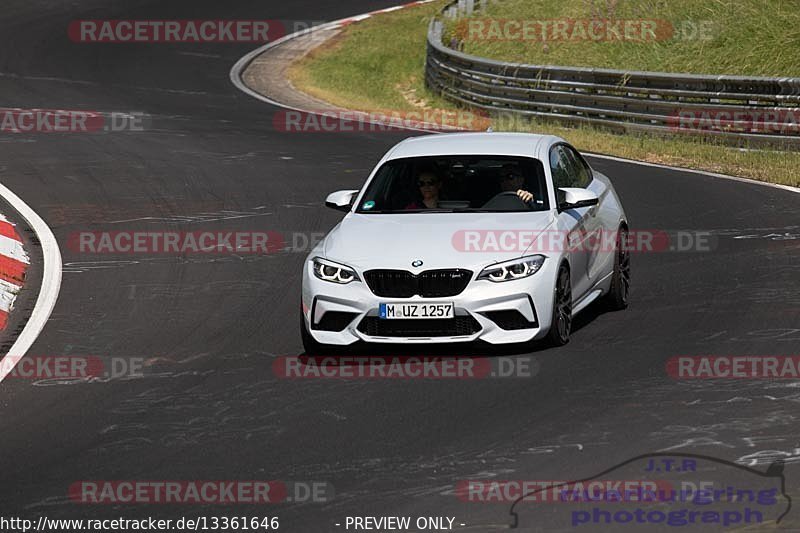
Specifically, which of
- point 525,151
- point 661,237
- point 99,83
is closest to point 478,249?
point 525,151

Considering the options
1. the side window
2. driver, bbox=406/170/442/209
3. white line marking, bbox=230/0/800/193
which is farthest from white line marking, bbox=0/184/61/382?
white line marking, bbox=230/0/800/193

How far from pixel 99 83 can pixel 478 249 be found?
2385cm

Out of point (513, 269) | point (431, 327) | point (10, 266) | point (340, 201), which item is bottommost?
point (10, 266)

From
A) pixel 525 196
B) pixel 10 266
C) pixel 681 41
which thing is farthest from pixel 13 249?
pixel 681 41

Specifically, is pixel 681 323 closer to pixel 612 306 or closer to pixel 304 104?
pixel 612 306

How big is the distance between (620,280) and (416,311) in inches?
96.7

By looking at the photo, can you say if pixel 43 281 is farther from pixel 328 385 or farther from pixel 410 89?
pixel 410 89

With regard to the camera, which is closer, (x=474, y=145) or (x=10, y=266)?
(x=474, y=145)

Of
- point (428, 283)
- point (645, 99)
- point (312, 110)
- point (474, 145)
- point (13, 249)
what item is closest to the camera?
point (428, 283)

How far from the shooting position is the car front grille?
1027 centimetres

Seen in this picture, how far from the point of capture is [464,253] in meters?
10.4

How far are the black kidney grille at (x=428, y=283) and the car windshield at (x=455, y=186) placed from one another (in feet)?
3.76

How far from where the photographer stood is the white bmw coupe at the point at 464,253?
10297 mm

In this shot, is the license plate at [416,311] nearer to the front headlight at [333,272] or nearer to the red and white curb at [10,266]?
the front headlight at [333,272]
